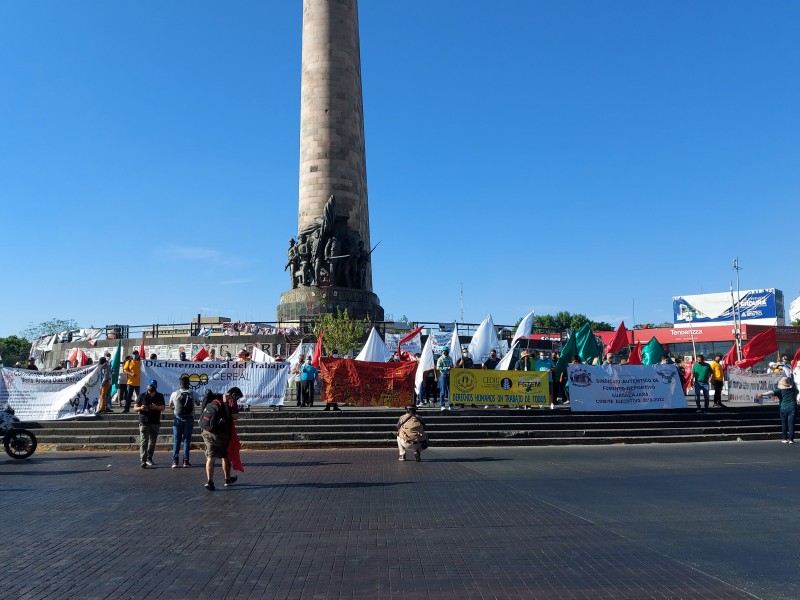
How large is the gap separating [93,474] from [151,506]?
3604mm

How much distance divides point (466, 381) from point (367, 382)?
8.48ft

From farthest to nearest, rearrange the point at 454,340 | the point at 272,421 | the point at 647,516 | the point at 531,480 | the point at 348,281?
the point at 348,281 < the point at 454,340 < the point at 272,421 < the point at 531,480 < the point at 647,516

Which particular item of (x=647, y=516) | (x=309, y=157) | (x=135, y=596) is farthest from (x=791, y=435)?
(x=309, y=157)

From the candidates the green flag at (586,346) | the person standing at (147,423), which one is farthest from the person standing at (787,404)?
the person standing at (147,423)

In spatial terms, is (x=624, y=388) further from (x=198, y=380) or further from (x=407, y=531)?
(x=407, y=531)

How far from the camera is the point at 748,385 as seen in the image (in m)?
21.8

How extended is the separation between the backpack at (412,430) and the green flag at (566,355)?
23.5 ft

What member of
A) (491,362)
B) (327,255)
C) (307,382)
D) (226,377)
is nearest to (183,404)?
(226,377)

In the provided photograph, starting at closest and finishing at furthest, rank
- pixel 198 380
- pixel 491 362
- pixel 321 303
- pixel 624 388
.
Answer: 1. pixel 198 380
2. pixel 624 388
3. pixel 491 362
4. pixel 321 303

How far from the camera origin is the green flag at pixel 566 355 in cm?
2002

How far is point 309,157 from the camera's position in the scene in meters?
34.7

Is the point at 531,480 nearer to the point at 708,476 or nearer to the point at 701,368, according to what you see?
the point at 708,476

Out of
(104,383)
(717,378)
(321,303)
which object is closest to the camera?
(104,383)

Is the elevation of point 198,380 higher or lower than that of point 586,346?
lower
